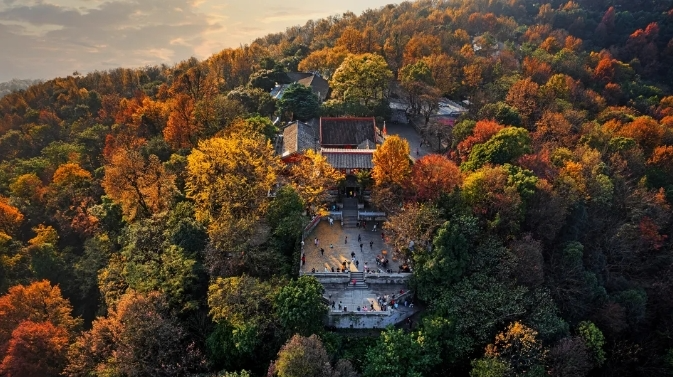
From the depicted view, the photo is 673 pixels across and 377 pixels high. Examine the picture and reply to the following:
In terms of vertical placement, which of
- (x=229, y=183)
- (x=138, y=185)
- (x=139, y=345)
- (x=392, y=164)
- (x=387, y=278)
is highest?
(x=392, y=164)

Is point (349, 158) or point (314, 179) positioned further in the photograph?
point (349, 158)

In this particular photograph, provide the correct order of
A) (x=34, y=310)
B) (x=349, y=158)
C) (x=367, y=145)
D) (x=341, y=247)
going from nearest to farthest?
(x=34, y=310) → (x=341, y=247) → (x=349, y=158) → (x=367, y=145)

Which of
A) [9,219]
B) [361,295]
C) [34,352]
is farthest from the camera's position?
[9,219]

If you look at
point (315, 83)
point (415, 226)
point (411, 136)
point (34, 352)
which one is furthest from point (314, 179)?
point (315, 83)

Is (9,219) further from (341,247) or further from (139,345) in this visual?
(341,247)

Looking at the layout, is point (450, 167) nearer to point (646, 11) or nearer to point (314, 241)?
point (314, 241)

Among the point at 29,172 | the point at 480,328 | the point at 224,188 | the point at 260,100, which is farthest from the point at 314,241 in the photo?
the point at 29,172

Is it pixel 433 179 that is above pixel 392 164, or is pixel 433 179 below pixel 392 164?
below
